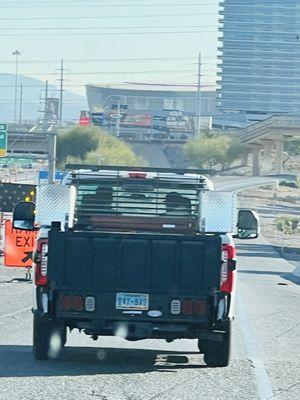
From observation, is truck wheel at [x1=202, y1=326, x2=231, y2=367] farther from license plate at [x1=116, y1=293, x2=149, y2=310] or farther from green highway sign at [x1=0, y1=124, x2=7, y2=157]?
green highway sign at [x1=0, y1=124, x2=7, y2=157]

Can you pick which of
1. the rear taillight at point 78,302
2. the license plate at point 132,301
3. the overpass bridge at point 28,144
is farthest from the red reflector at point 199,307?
the overpass bridge at point 28,144

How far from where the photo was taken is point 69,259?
12.5 m

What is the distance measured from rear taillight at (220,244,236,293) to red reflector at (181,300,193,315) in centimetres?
36

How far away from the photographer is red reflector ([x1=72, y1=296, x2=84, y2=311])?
493 inches

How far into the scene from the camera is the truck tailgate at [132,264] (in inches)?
491

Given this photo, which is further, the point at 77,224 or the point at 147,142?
the point at 147,142

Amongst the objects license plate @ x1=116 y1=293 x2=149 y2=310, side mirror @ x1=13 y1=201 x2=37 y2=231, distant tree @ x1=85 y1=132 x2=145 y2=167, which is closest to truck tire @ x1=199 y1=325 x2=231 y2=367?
license plate @ x1=116 y1=293 x2=149 y2=310

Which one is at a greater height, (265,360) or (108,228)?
(108,228)

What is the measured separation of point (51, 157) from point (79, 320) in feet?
141

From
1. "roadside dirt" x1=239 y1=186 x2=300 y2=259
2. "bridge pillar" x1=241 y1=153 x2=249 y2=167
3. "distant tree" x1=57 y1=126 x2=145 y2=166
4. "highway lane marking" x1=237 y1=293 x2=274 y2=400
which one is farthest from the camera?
"bridge pillar" x1=241 y1=153 x2=249 y2=167

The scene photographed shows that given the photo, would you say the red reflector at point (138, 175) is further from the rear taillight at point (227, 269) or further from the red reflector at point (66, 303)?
the red reflector at point (66, 303)

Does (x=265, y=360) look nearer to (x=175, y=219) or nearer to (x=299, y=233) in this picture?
(x=175, y=219)

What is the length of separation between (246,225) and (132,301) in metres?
2.40

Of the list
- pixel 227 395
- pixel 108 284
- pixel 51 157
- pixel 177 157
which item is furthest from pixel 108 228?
pixel 177 157
